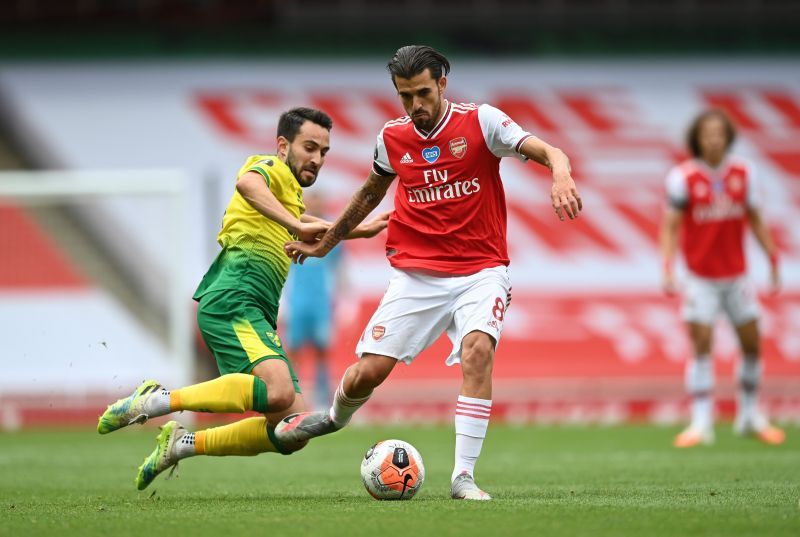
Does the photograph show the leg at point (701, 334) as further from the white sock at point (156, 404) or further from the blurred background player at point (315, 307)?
the white sock at point (156, 404)

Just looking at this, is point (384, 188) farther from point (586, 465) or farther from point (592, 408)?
point (592, 408)

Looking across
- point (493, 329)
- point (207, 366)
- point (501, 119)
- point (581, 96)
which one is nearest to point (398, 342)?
point (493, 329)

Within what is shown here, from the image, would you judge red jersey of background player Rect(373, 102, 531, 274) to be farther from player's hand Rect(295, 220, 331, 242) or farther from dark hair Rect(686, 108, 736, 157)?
dark hair Rect(686, 108, 736, 157)

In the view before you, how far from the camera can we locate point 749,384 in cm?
1192

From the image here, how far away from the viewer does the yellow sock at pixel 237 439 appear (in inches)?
274

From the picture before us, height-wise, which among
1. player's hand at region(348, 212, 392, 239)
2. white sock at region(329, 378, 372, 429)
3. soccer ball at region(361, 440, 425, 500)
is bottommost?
soccer ball at region(361, 440, 425, 500)

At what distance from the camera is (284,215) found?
6781 millimetres

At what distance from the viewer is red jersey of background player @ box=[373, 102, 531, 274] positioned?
6773 mm

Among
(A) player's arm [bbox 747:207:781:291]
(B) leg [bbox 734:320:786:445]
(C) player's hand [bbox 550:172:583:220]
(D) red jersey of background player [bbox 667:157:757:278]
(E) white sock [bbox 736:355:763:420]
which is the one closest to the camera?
(C) player's hand [bbox 550:172:583:220]

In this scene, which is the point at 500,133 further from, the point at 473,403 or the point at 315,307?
the point at 315,307

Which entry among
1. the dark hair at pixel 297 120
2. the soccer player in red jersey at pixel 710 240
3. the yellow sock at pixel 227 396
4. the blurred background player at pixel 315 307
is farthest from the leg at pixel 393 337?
the blurred background player at pixel 315 307

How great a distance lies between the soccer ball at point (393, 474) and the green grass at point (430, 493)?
4.4 inches

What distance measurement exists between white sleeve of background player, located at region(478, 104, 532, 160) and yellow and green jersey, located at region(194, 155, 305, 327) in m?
1.18

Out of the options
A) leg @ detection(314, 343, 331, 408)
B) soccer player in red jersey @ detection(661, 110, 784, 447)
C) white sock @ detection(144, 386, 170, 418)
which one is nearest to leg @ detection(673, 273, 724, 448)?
soccer player in red jersey @ detection(661, 110, 784, 447)
